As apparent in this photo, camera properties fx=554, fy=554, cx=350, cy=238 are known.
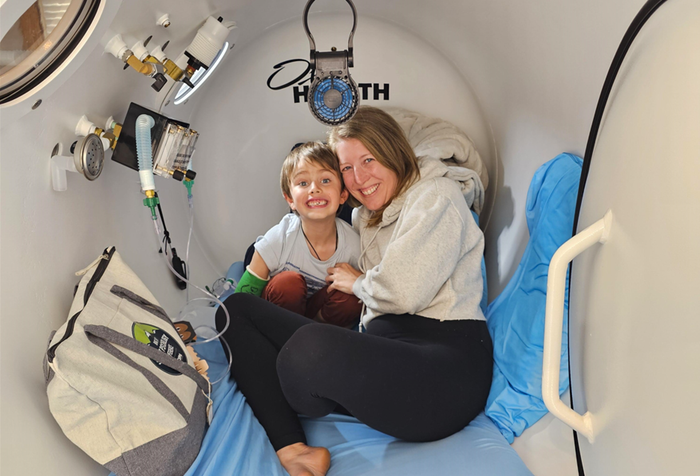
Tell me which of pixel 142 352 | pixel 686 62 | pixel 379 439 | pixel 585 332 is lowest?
pixel 379 439

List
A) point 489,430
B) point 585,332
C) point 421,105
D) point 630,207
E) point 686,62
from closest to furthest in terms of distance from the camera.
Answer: point 686,62 < point 630,207 < point 585,332 < point 489,430 < point 421,105

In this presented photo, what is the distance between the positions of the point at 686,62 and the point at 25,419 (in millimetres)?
1133

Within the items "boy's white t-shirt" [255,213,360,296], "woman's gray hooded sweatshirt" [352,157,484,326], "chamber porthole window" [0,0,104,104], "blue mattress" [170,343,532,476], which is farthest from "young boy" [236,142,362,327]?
"chamber porthole window" [0,0,104,104]

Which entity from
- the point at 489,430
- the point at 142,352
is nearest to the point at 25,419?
the point at 142,352

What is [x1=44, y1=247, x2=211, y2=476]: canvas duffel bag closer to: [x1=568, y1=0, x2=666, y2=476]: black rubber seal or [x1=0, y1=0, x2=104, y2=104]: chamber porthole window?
[x1=0, y1=0, x2=104, y2=104]: chamber porthole window

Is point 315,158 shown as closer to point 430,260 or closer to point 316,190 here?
point 316,190

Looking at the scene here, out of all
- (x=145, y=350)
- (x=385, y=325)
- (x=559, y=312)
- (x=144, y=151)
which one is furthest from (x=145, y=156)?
(x=559, y=312)

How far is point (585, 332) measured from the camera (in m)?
0.94

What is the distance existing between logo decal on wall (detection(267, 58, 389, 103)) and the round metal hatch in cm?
110

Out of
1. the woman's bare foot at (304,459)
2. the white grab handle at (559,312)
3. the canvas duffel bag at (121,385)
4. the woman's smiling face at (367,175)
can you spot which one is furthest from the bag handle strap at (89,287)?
the white grab handle at (559,312)

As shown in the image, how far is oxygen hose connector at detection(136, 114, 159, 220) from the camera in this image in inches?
52.5

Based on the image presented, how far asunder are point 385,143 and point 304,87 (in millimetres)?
558

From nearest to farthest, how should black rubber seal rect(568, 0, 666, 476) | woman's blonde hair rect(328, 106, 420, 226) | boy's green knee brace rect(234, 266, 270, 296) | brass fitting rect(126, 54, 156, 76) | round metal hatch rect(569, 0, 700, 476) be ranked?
1. round metal hatch rect(569, 0, 700, 476)
2. black rubber seal rect(568, 0, 666, 476)
3. brass fitting rect(126, 54, 156, 76)
4. woman's blonde hair rect(328, 106, 420, 226)
5. boy's green knee brace rect(234, 266, 270, 296)

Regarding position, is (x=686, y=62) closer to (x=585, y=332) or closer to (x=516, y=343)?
(x=585, y=332)
